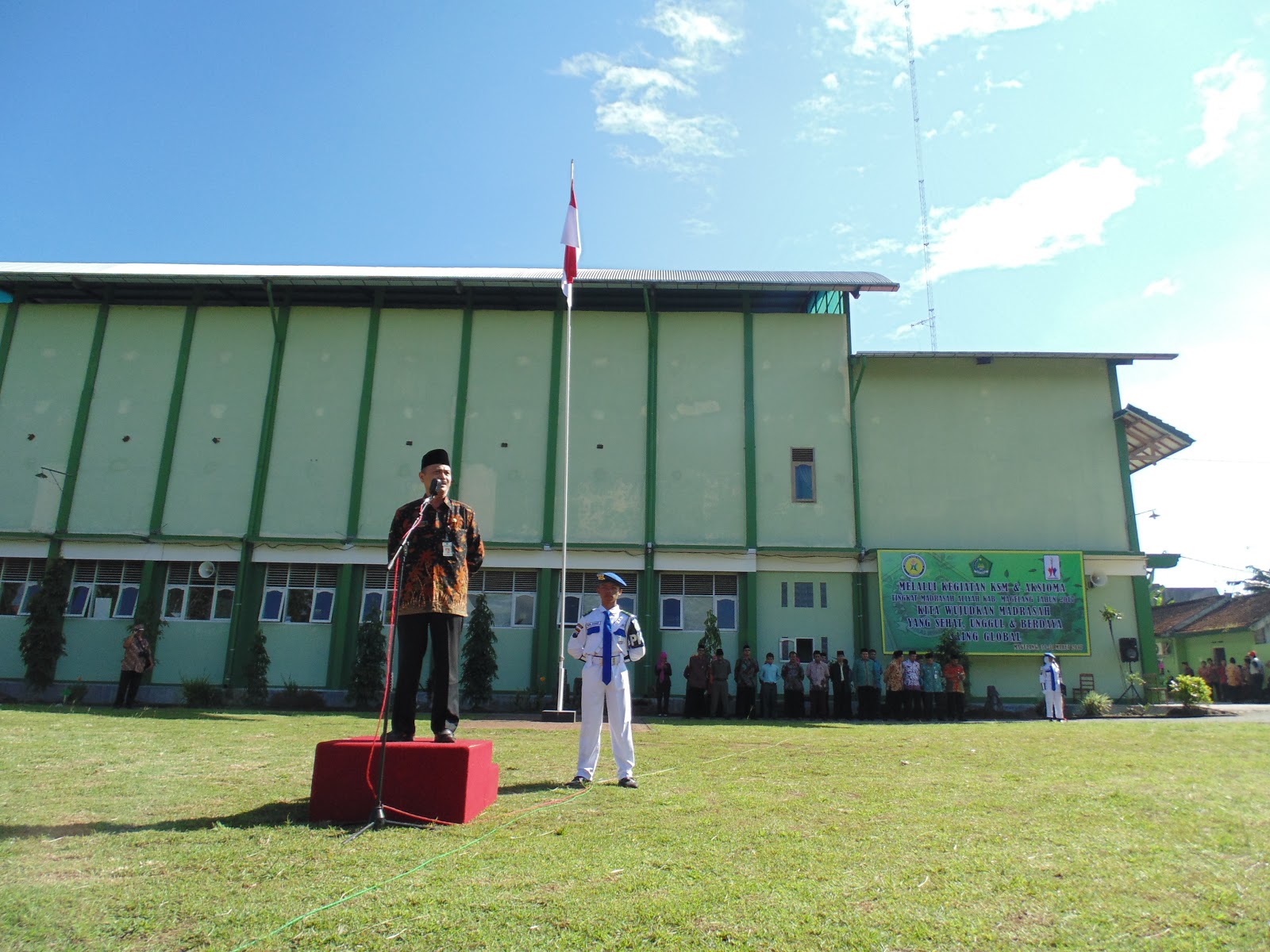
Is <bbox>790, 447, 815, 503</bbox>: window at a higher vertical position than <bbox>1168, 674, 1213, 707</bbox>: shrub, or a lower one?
higher

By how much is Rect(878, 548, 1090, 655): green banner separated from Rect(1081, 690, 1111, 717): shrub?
124 cm

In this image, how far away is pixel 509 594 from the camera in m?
22.8

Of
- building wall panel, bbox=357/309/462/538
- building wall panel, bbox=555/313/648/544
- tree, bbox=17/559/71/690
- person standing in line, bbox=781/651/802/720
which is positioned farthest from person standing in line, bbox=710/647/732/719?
tree, bbox=17/559/71/690

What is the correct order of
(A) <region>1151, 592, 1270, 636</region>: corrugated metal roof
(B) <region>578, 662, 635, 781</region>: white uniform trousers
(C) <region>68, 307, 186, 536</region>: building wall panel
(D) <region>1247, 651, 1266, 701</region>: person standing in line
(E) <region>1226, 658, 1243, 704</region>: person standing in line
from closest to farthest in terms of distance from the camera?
(B) <region>578, 662, 635, 781</region>: white uniform trousers
(C) <region>68, 307, 186, 536</region>: building wall panel
(D) <region>1247, 651, 1266, 701</region>: person standing in line
(E) <region>1226, 658, 1243, 704</region>: person standing in line
(A) <region>1151, 592, 1270, 636</region>: corrugated metal roof

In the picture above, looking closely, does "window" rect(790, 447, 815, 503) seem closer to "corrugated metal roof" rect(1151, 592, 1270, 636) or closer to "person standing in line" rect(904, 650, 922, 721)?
"person standing in line" rect(904, 650, 922, 721)

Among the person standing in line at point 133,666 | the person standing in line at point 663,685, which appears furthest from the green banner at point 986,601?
the person standing in line at point 133,666

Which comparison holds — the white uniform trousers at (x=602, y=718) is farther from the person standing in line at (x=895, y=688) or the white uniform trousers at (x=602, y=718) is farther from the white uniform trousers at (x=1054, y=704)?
the white uniform trousers at (x=1054, y=704)

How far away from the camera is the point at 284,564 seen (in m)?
23.1

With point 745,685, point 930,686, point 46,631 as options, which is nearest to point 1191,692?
point 930,686

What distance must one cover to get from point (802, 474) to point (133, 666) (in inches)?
674

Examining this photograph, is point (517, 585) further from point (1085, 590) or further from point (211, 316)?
point (1085, 590)

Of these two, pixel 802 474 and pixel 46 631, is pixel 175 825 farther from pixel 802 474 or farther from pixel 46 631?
pixel 46 631

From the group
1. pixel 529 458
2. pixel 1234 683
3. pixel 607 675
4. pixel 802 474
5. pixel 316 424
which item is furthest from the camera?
pixel 1234 683

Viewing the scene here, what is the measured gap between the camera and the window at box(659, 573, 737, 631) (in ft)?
74.1
